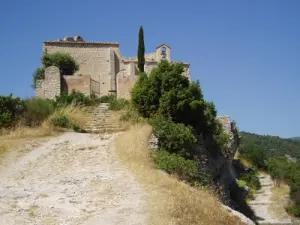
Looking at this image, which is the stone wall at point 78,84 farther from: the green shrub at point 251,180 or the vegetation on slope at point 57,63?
the green shrub at point 251,180

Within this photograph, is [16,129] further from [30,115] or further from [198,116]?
[198,116]

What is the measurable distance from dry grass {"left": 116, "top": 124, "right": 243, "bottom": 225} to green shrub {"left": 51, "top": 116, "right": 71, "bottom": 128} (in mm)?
6214

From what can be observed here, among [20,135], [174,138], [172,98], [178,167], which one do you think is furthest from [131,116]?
[178,167]

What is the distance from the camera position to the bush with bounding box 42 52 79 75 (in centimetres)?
3422

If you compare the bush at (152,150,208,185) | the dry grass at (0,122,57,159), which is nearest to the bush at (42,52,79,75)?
the dry grass at (0,122,57,159)

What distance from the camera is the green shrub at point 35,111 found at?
17188 millimetres

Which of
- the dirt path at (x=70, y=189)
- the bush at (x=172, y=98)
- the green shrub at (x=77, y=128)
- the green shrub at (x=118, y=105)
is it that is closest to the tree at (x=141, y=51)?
the green shrub at (x=118, y=105)

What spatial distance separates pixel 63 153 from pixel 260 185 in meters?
25.2

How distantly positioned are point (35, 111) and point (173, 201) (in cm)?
1067

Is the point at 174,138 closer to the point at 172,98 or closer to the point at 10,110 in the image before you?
the point at 172,98

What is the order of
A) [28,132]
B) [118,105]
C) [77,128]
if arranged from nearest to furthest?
[28,132] < [77,128] < [118,105]

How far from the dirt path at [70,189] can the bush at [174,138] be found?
192 cm

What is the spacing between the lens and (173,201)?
8633 millimetres

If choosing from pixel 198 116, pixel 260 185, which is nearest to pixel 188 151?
pixel 198 116
